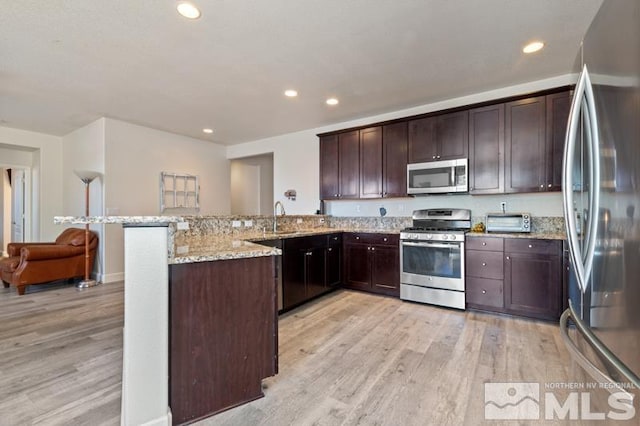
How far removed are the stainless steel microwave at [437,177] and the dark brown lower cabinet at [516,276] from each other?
712 millimetres

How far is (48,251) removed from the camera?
409 centimetres

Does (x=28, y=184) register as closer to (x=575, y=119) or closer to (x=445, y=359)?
(x=445, y=359)

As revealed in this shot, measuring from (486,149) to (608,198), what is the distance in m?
2.85

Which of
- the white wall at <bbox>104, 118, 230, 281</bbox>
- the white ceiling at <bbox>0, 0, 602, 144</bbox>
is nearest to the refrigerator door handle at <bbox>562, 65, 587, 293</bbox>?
the white ceiling at <bbox>0, 0, 602, 144</bbox>

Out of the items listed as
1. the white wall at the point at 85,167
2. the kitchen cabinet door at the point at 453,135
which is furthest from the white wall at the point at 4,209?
the kitchen cabinet door at the point at 453,135

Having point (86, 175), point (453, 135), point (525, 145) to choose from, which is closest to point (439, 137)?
point (453, 135)

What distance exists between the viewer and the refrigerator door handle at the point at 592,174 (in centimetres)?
94

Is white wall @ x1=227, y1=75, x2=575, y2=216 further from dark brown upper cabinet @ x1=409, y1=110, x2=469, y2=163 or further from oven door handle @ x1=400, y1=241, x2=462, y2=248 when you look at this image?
oven door handle @ x1=400, y1=241, x2=462, y2=248

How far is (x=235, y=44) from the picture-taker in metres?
2.53

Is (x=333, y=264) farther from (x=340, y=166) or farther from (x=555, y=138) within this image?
(x=555, y=138)

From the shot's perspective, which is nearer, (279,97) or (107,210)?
(279,97)

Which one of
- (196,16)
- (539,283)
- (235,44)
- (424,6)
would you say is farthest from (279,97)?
(539,283)

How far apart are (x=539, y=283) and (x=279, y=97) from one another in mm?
3666

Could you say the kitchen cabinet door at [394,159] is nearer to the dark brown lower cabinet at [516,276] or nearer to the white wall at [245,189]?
the dark brown lower cabinet at [516,276]
